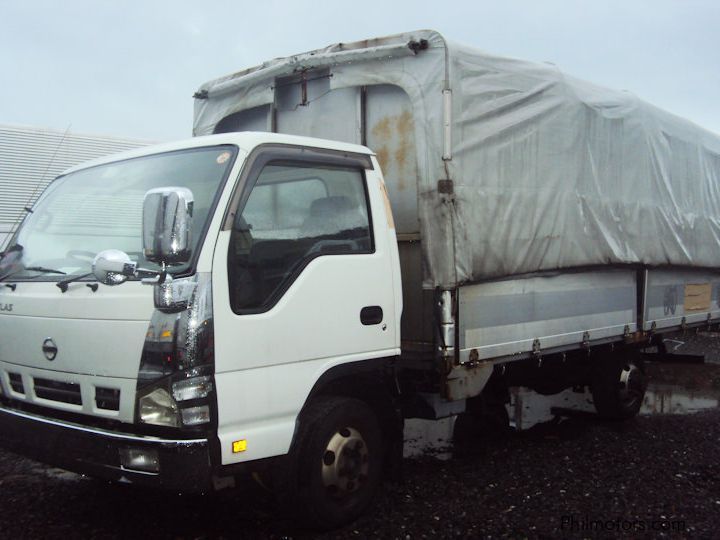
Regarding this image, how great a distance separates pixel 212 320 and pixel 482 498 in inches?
97.9

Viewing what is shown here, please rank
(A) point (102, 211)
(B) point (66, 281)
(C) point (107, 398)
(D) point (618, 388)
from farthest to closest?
(D) point (618, 388) → (A) point (102, 211) → (B) point (66, 281) → (C) point (107, 398)

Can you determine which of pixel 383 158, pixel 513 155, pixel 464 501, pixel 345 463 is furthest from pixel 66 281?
pixel 513 155

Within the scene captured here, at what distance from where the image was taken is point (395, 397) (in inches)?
176

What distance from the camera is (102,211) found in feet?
13.5

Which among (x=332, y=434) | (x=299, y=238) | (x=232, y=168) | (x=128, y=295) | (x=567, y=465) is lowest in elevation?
(x=567, y=465)

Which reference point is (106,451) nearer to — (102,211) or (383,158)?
(102,211)

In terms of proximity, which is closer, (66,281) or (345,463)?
(66,281)

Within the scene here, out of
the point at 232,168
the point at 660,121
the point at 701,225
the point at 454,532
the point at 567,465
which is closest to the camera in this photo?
the point at 232,168

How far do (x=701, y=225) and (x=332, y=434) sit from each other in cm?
569

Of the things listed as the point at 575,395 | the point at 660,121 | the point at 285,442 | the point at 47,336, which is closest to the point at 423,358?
the point at 285,442

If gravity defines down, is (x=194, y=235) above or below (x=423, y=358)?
above

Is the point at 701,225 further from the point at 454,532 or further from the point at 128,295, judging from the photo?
the point at 128,295

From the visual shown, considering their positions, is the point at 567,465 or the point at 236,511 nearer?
the point at 236,511

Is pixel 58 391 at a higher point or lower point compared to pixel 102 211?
lower
